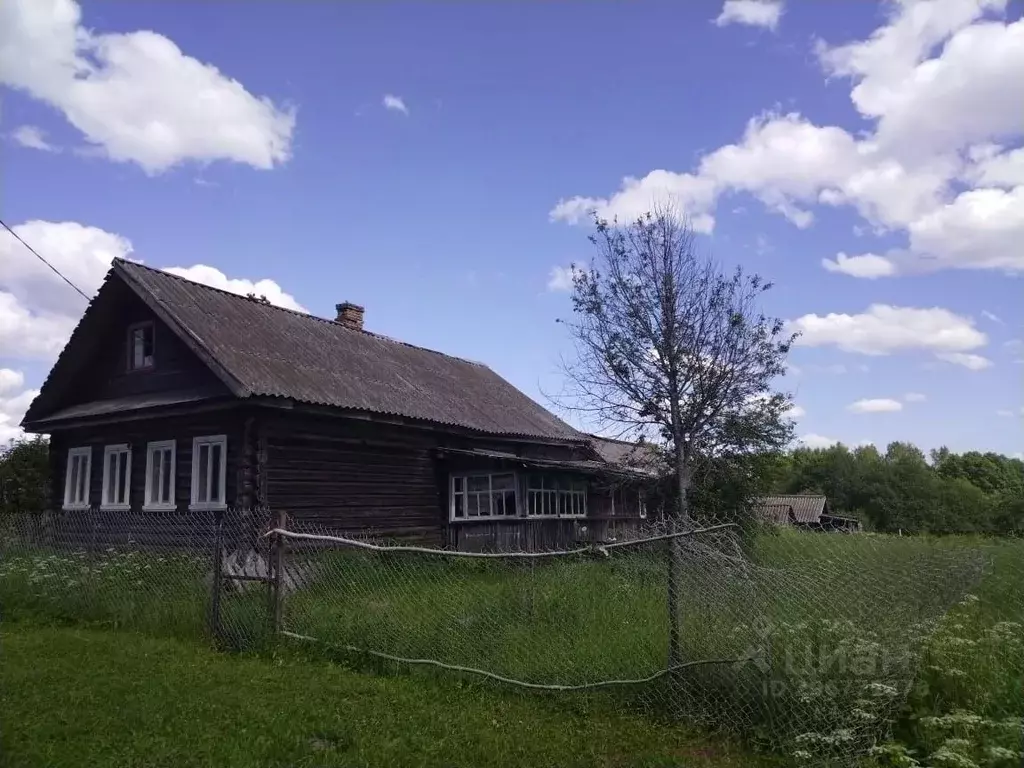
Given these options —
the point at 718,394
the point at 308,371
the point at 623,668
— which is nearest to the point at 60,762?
the point at 623,668

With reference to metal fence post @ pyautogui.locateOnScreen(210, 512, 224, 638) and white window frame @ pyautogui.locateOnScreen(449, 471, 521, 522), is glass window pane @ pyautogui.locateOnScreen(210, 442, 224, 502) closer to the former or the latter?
white window frame @ pyautogui.locateOnScreen(449, 471, 521, 522)

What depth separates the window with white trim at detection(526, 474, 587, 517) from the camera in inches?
711

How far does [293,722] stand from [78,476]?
47.4 ft

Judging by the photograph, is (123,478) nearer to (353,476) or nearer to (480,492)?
(353,476)

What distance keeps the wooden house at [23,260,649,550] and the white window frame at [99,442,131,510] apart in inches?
1.2

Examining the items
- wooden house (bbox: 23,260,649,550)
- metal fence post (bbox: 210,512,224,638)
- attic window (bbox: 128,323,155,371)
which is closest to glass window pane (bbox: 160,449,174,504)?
wooden house (bbox: 23,260,649,550)

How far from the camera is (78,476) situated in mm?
17094

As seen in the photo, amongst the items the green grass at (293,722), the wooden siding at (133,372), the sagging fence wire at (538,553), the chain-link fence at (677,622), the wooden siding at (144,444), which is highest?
the wooden siding at (133,372)

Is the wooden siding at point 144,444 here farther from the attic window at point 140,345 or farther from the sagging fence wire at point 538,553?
the sagging fence wire at point 538,553

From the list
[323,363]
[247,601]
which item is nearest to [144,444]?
[323,363]

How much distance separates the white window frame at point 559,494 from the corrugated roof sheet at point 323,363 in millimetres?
1989

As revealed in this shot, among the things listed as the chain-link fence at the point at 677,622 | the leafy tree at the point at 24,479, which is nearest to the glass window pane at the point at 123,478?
the chain-link fence at the point at 677,622

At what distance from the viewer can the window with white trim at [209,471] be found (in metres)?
13.9

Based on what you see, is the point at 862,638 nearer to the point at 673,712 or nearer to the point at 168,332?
the point at 673,712
